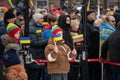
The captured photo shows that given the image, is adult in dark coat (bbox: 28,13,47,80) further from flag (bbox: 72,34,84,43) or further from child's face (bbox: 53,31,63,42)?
flag (bbox: 72,34,84,43)

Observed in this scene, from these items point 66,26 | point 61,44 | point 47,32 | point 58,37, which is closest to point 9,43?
point 58,37

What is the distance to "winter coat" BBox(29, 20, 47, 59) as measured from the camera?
33.0 feet

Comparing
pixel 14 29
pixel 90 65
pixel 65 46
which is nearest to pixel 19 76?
pixel 14 29

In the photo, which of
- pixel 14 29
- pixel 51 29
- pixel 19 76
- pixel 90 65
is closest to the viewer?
pixel 19 76

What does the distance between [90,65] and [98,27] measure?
1061 millimetres

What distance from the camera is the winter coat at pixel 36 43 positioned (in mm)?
10055

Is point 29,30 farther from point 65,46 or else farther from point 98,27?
point 98,27

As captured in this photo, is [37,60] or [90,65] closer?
[37,60]

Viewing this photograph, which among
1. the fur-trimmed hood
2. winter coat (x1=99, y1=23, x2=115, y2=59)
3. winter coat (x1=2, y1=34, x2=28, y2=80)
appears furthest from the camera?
winter coat (x1=99, y1=23, x2=115, y2=59)

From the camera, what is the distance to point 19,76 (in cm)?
684

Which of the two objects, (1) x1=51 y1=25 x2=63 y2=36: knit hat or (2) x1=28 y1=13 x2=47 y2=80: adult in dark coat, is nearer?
(1) x1=51 y1=25 x2=63 y2=36: knit hat

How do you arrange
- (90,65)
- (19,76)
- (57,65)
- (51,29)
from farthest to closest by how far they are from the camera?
(90,65), (51,29), (57,65), (19,76)

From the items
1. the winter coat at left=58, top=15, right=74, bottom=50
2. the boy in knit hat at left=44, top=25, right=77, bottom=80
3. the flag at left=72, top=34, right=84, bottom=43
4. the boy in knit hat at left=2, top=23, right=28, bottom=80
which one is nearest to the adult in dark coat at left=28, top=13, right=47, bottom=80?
the winter coat at left=58, top=15, right=74, bottom=50

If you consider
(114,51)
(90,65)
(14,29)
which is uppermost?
(14,29)
